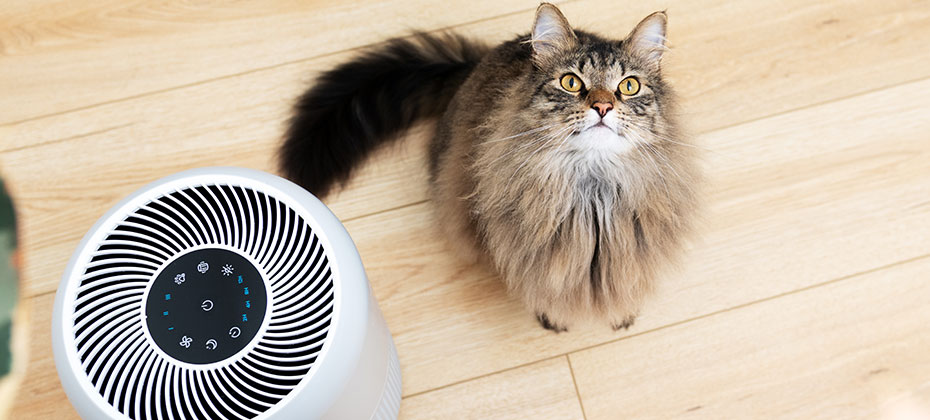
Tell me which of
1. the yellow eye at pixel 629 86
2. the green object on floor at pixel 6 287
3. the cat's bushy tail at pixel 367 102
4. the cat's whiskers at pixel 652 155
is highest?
the yellow eye at pixel 629 86

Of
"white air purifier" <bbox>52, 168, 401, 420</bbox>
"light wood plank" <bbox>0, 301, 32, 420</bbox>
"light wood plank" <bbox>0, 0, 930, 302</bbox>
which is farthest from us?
"light wood plank" <bbox>0, 0, 930, 302</bbox>

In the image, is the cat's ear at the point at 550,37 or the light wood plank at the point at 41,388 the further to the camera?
the light wood plank at the point at 41,388

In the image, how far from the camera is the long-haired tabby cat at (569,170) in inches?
30.6

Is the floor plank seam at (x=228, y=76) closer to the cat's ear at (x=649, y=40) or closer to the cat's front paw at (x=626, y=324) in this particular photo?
the cat's ear at (x=649, y=40)

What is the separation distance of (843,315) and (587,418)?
50 cm

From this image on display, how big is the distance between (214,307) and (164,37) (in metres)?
0.90

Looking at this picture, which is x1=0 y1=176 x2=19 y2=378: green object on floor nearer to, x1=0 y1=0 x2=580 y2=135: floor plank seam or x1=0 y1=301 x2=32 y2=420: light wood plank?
x1=0 y1=301 x2=32 y2=420: light wood plank

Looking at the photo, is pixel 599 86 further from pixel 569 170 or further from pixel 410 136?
pixel 410 136

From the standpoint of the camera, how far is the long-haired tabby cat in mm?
777

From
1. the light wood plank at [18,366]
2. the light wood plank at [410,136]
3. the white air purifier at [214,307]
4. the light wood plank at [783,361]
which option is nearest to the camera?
the white air purifier at [214,307]

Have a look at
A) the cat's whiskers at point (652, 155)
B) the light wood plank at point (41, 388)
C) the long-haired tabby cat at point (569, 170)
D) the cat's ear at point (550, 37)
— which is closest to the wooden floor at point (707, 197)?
the light wood plank at point (41, 388)

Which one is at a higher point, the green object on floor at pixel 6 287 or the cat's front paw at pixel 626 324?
the green object on floor at pixel 6 287

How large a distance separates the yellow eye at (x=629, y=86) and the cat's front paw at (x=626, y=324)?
43cm

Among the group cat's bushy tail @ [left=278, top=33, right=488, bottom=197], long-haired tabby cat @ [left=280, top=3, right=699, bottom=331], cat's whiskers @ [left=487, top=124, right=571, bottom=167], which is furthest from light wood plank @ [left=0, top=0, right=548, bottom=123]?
cat's whiskers @ [left=487, top=124, right=571, bottom=167]
